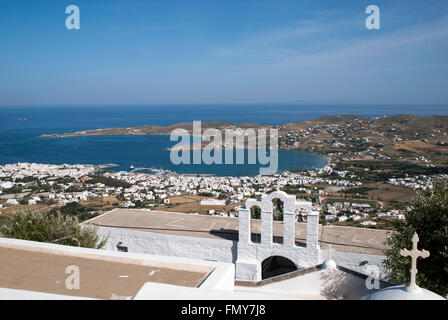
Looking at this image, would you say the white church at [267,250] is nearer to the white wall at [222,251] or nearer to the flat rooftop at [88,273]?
the white wall at [222,251]

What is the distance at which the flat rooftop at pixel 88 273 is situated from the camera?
4.28m

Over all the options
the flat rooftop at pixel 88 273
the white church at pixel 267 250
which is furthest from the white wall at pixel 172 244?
the flat rooftop at pixel 88 273

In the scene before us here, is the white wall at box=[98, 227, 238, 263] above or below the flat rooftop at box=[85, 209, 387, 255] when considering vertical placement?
below

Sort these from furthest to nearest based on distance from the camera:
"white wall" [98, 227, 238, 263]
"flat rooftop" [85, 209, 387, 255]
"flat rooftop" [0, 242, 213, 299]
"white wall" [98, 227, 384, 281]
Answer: "white wall" [98, 227, 238, 263] → "flat rooftop" [85, 209, 387, 255] → "white wall" [98, 227, 384, 281] → "flat rooftop" [0, 242, 213, 299]

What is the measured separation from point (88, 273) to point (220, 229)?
22.7 feet

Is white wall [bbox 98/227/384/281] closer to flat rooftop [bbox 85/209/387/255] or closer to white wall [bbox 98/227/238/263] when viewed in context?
white wall [bbox 98/227/238/263]

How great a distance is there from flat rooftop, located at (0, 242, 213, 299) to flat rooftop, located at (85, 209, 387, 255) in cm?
572

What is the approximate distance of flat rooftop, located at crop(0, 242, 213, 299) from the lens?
14.0 feet

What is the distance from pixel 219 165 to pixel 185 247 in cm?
4230

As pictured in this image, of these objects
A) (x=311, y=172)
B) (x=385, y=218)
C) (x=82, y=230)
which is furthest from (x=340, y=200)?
(x=82, y=230)

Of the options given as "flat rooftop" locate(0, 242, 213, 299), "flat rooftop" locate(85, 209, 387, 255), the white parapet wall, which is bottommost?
"flat rooftop" locate(85, 209, 387, 255)

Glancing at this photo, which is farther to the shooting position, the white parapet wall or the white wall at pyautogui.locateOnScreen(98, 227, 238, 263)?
the white wall at pyautogui.locateOnScreen(98, 227, 238, 263)

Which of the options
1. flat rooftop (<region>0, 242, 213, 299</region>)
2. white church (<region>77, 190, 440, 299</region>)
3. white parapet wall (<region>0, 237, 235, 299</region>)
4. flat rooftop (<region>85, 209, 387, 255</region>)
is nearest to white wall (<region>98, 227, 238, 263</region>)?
white church (<region>77, 190, 440, 299</region>)

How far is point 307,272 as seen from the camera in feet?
23.7
